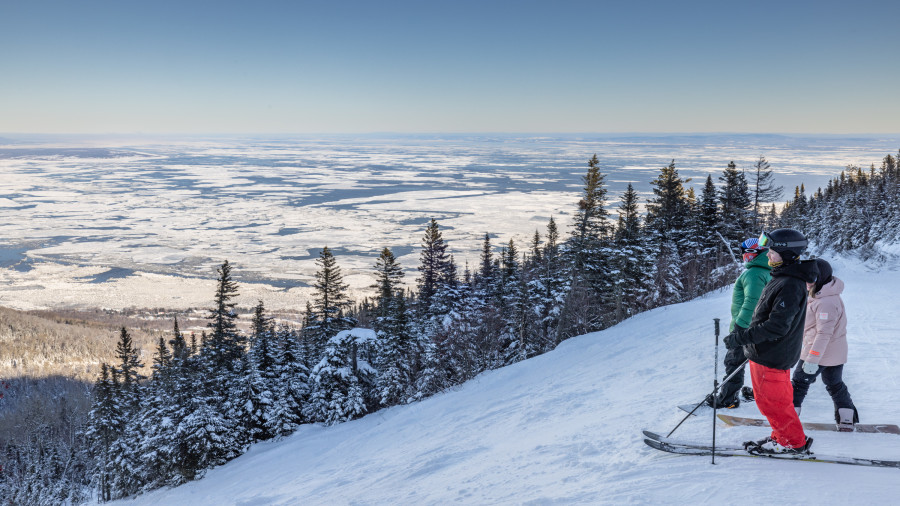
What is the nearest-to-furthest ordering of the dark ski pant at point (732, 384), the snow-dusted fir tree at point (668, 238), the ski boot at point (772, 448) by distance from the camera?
1. the ski boot at point (772, 448)
2. the dark ski pant at point (732, 384)
3. the snow-dusted fir tree at point (668, 238)

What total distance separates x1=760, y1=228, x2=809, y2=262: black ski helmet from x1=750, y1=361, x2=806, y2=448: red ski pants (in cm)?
117

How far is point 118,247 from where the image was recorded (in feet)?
629

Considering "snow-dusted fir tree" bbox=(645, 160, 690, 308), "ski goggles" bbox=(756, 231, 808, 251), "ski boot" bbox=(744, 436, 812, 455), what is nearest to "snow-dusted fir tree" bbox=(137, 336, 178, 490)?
"ski boot" bbox=(744, 436, 812, 455)

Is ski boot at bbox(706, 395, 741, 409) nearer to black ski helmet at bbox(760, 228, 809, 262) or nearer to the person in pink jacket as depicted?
the person in pink jacket

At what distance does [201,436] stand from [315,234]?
545ft

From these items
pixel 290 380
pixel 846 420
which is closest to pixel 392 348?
pixel 290 380

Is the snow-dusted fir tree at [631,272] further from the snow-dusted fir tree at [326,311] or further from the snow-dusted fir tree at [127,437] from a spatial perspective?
Result: the snow-dusted fir tree at [127,437]

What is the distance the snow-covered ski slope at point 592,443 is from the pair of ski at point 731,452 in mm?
75

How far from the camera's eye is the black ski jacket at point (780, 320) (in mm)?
4590

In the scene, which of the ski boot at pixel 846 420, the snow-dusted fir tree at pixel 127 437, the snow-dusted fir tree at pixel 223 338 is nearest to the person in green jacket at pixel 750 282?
the ski boot at pixel 846 420

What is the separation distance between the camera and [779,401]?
4.95 m

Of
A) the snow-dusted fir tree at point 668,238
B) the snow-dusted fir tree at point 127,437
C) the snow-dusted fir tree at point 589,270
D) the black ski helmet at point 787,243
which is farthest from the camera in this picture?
the snow-dusted fir tree at point 127,437

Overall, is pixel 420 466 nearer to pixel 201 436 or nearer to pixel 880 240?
pixel 201 436

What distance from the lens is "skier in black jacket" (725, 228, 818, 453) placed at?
4.60 m
